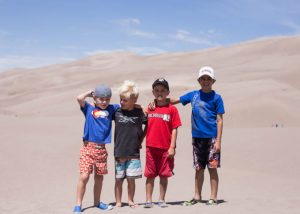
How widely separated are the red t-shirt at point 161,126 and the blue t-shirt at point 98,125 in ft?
1.61

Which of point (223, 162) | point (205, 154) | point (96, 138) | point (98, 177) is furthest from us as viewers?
point (223, 162)

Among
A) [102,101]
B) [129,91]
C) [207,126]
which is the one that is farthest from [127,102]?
[207,126]

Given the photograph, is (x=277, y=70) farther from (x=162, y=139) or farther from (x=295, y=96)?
(x=162, y=139)

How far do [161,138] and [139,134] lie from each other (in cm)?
27

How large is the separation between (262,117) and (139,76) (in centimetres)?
2787

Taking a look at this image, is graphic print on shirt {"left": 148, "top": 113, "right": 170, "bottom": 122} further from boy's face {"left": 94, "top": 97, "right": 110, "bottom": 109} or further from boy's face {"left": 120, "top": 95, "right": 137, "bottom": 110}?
boy's face {"left": 94, "top": 97, "right": 110, "bottom": 109}

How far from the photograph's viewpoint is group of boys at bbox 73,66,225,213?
18.3ft

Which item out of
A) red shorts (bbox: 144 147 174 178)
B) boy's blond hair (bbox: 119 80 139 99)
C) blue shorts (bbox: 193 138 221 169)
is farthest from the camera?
blue shorts (bbox: 193 138 221 169)

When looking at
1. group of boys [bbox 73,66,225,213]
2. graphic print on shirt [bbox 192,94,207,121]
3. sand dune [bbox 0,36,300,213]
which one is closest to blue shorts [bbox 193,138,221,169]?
group of boys [bbox 73,66,225,213]

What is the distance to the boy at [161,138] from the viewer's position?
18.4 ft

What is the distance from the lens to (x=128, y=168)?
561 cm

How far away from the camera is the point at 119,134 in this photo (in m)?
5.59

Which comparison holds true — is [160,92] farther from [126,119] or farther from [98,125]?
[98,125]

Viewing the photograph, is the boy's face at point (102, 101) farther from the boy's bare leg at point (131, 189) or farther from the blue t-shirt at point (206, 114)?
the blue t-shirt at point (206, 114)
